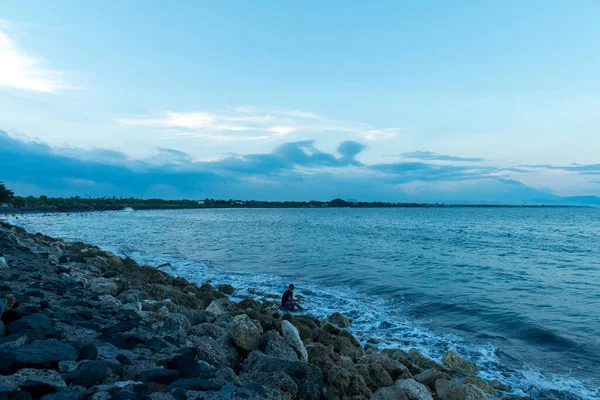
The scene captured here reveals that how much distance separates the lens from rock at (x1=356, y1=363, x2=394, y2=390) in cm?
630

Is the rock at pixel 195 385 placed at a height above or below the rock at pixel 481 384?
above

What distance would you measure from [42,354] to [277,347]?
10.6ft

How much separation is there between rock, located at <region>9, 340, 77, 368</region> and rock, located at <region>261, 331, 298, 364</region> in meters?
2.76

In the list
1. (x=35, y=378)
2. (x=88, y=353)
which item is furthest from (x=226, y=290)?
(x=35, y=378)

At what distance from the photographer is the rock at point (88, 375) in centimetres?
394

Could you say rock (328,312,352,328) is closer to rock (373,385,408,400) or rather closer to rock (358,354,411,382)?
rock (358,354,411,382)

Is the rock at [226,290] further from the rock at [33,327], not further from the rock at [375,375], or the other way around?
the rock at [33,327]

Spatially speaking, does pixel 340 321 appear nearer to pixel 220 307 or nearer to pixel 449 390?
pixel 220 307

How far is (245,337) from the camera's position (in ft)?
20.4

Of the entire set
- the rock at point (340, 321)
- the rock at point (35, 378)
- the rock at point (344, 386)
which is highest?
the rock at point (35, 378)

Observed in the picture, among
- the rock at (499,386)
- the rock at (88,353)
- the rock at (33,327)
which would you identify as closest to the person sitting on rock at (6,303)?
the rock at (33,327)

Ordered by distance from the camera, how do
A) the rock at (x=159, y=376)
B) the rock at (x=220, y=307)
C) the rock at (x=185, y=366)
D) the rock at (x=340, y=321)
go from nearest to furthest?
the rock at (x=159, y=376)
the rock at (x=185, y=366)
the rock at (x=220, y=307)
the rock at (x=340, y=321)

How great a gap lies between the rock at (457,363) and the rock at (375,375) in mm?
2537

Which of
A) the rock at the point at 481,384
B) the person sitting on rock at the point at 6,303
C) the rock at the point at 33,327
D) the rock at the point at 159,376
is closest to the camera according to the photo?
the rock at the point at 159,376
